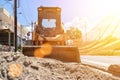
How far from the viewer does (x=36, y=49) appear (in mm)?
17516

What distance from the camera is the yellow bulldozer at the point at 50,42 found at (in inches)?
695

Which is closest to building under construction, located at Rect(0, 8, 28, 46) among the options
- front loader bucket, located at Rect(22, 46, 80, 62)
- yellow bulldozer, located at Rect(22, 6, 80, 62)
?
yellow bulldozer, located at Rect(22, 6, 80, 62)

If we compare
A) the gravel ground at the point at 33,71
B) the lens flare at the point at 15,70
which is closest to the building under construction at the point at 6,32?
the gravel ground at the point at 33,71

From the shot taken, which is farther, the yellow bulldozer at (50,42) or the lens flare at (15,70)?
the yellow bulldozer at (50,42)

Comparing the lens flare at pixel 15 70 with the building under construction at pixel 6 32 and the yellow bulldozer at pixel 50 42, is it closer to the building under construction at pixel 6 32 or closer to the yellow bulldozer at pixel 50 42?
the yellow bulldozer at pixel 50 42

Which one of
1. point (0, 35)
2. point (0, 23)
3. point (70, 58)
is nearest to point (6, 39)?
point (0, 35)

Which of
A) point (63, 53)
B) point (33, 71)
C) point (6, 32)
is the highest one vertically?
point (6, 32)

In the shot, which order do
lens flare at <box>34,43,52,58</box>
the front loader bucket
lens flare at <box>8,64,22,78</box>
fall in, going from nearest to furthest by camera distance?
lens flare at <box>8,64,22,78</box> → lens flare at <box>34,43,52,58</box> → the front loader bucket

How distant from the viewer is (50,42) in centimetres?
2234

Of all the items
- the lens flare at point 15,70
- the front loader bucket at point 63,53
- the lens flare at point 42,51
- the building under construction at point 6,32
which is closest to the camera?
the lens flare at point 15,70

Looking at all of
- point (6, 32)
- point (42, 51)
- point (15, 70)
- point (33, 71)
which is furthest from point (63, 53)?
point (6, 32)

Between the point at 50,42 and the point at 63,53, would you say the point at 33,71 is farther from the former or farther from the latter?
the point at 50,42

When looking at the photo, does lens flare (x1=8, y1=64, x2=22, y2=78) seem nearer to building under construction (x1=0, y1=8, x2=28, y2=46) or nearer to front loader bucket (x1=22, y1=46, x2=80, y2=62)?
front loader bucket (x1=22, y1=46, x2=80, y2=62)

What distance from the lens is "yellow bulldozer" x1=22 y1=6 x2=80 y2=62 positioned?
1766 centimetres
